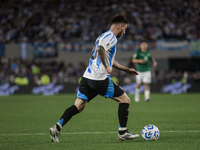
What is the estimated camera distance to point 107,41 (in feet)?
18.4

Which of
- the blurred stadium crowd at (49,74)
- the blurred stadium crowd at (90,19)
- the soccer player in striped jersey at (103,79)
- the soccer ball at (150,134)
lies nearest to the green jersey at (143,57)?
the blurred stadium crowd at (49,74)

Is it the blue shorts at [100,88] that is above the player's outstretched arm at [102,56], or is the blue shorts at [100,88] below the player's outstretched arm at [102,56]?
below

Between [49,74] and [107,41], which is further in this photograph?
[49,74]

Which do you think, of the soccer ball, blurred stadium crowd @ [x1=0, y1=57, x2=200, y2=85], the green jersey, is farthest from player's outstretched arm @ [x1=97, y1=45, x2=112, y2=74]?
blurred stadium crowd @ [x1=0, y1=57, x2=200, y2=85]

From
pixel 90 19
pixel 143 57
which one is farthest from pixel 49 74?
pixel 143 57

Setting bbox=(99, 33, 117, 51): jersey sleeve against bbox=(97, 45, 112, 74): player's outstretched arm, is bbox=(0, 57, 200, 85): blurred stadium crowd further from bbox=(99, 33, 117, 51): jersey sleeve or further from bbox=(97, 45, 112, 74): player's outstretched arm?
bbox=(97, 45, 112, 74): player's outstretched arm

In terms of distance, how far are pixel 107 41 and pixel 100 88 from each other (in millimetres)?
775

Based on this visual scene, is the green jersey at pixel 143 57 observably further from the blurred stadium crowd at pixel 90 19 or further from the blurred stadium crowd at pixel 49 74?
the blurred stadium crowd at pixel 90 19

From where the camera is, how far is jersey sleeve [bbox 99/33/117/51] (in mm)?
5574

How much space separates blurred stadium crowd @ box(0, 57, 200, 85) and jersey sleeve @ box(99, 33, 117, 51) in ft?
54.4

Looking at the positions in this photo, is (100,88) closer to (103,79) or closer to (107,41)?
(103,79)

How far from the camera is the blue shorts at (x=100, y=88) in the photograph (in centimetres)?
573

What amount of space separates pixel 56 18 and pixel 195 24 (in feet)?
37.8

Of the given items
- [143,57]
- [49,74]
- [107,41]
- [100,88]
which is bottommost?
[49,74]
